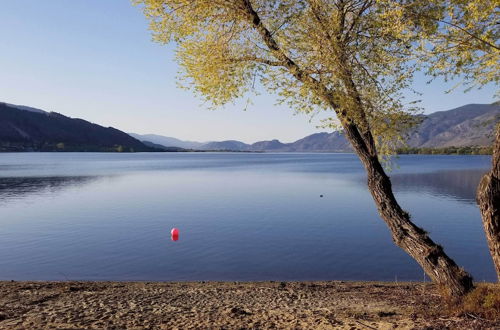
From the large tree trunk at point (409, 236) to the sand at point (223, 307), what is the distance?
1.08 m

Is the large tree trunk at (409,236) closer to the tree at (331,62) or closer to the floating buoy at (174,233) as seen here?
the tree at (331,62)

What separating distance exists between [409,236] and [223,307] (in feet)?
23.3

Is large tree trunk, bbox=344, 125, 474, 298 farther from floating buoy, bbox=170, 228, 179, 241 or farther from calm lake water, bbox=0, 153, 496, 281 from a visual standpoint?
floating buoy, bbox=170, 228, 179, 241

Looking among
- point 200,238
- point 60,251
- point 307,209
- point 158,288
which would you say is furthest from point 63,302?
point 307,209

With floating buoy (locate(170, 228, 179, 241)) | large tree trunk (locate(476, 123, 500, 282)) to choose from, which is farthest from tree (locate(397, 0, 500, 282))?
floating buoy (locate(170, 228, 179, 241))

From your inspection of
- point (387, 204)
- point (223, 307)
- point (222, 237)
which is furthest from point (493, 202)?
point (222, 237)

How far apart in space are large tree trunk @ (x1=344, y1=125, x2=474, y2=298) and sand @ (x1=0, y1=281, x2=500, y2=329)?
3.53ft

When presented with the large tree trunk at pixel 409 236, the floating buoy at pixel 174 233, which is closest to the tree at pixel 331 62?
the large tree trunk at pixel 409 236

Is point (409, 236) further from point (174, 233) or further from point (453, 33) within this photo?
point (174, 233)

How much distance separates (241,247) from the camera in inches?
1216

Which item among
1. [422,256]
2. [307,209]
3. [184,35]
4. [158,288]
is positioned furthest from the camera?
[307,209]

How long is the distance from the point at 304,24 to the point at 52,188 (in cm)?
7278

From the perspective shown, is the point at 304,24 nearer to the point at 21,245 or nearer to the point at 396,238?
the point at 396,238

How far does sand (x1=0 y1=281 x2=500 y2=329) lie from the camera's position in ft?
38.9
